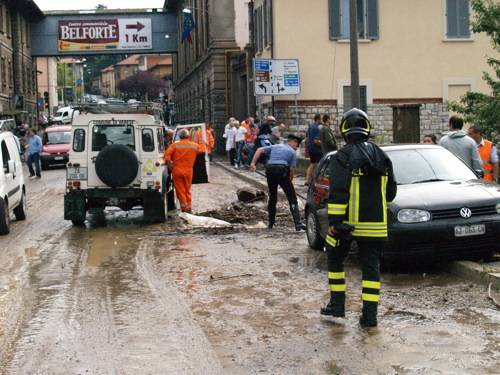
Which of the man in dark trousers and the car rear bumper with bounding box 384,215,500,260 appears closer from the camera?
the car rear bumper with bounding box 384,215,500,260

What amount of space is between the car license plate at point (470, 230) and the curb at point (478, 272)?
13.6 inches

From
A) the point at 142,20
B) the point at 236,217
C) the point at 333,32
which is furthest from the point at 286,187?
the point at 142,20

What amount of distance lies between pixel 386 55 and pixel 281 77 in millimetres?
7089

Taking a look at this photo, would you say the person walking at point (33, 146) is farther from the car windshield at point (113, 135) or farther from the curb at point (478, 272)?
the curb at point (478, 272)

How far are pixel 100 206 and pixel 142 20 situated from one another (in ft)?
162

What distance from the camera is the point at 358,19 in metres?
32.2

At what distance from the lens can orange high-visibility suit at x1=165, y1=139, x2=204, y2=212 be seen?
1642cm

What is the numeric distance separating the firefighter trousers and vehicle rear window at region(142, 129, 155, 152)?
28.4ft

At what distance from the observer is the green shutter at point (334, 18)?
104 feet

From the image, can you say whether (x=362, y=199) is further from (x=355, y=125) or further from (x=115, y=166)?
(x=115, y=166)

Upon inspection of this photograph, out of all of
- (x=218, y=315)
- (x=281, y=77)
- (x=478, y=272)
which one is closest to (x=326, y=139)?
(x=281, y=77)

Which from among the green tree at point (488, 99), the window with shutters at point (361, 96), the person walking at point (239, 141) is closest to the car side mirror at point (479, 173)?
the green tree at point (488, 99)

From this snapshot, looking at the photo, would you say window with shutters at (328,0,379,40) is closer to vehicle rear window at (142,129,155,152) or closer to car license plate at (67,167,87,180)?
vehicle rear window at (142,129,155,152)

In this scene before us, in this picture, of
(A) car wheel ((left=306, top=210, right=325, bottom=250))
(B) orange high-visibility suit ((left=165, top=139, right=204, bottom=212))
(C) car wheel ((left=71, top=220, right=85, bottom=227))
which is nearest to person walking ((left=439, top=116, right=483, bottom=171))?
(A) car wheel ((left=306, top=210, right=325, bottom=250))
